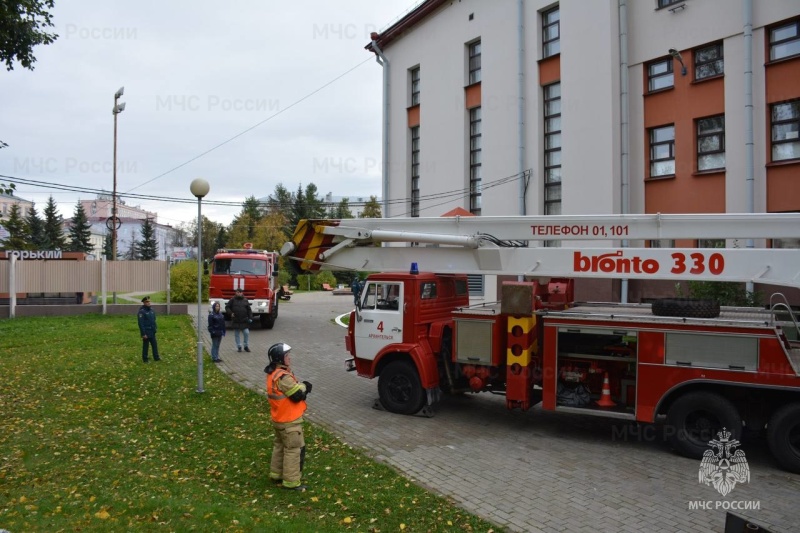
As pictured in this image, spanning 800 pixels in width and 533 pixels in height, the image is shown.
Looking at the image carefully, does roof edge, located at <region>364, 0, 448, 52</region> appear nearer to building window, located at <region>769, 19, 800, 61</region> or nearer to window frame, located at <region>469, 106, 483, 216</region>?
window frame, located at <region>469, 106, 483, 216</region>

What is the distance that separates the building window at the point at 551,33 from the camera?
69.3 ft

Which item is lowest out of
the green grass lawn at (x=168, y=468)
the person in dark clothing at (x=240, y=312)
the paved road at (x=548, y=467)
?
the paved road at (x=548, y=467)

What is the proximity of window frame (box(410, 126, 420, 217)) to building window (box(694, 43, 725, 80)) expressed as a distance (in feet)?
45.5

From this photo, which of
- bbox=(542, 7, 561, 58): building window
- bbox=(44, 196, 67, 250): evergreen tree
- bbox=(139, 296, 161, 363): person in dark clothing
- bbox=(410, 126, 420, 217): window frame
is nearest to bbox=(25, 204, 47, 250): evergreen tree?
bbox=(44, 196, 67, 250): evergreen tree

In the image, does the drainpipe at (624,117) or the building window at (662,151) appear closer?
the building window at (662,151)

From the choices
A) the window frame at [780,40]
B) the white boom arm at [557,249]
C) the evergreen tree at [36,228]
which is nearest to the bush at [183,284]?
the white boom arm at [557,249]

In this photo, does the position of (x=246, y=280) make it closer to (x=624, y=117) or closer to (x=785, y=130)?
(x=624, y=117)

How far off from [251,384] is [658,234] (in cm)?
848

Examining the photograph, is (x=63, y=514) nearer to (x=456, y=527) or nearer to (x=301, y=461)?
(x=301, y=461)

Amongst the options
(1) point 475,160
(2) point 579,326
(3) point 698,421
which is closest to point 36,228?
(1) point 475,160

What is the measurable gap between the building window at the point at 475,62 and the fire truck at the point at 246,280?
38.7 feet

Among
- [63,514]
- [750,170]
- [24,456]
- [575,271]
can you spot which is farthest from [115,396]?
[750,170]

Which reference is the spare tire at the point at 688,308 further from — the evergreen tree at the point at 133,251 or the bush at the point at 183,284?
the evergreen tree at the point at 133,251

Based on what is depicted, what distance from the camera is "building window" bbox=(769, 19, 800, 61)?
15086 millimetres
